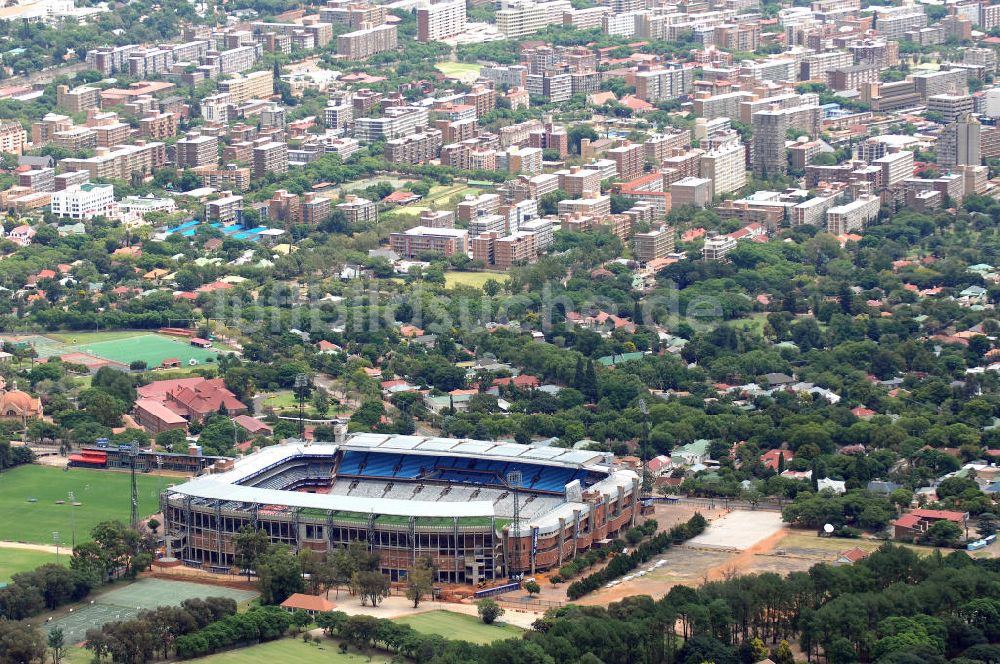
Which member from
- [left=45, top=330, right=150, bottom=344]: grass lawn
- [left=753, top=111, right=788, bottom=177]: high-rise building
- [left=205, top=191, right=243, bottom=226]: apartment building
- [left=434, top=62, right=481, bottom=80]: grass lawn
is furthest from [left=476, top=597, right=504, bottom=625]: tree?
[left=434, top=62, right=481, bottom=80]: grass lawn

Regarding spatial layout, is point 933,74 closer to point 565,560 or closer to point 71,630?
point 565,560

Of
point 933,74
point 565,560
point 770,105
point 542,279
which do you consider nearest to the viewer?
point 565,560

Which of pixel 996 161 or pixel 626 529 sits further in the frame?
pixel 996 161

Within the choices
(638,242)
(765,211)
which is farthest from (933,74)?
(638,242)

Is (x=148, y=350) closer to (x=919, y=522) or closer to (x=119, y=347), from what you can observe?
(x=119, y=347)

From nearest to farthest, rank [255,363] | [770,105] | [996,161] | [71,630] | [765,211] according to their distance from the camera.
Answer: [71,630] → [255,363] → [765,211] → [996,161] → [770,105]

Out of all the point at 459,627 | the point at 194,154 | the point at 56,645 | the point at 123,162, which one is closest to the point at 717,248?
the point at 194,154

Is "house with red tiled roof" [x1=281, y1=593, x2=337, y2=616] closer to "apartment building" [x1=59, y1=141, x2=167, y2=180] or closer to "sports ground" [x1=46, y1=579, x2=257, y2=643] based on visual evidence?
"sports ground" [x1=46, y1=579, x2=257, y2=643]
